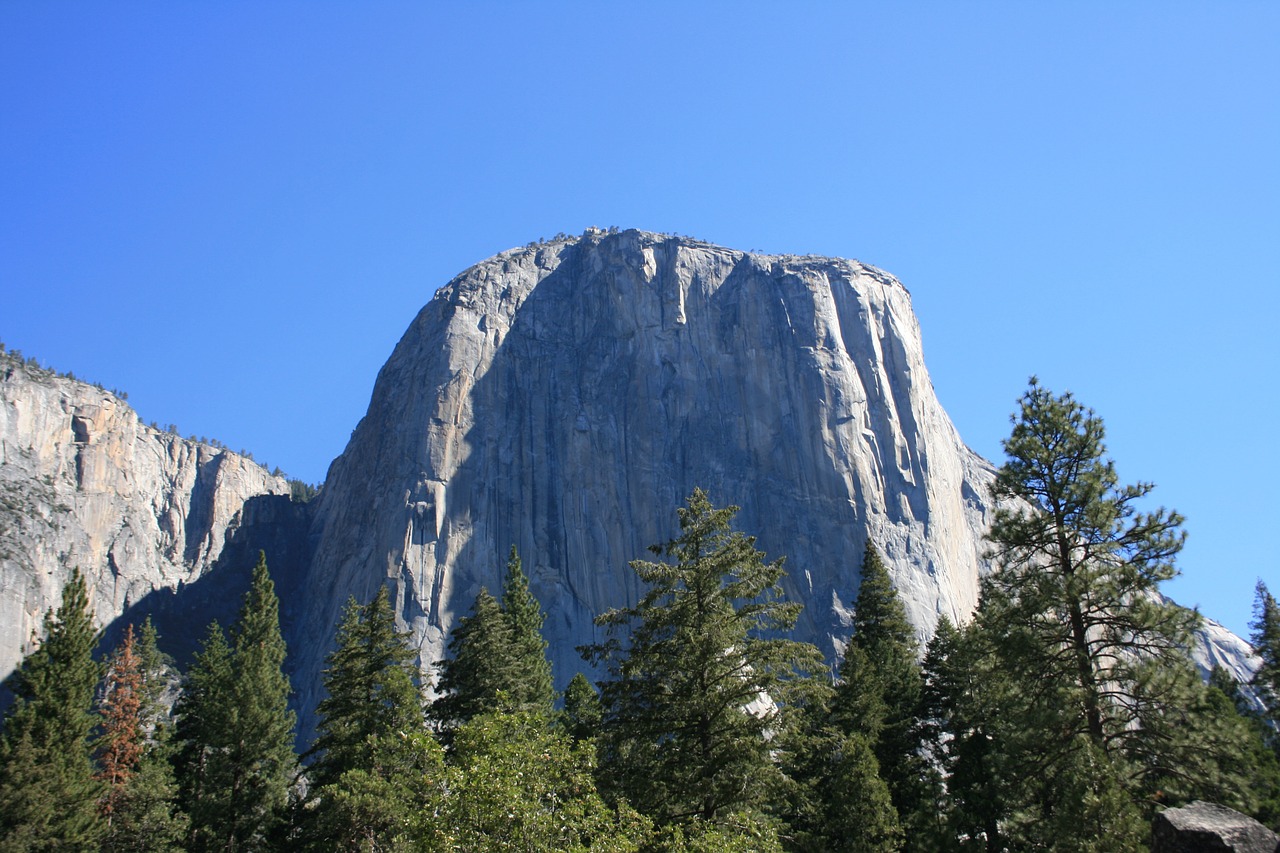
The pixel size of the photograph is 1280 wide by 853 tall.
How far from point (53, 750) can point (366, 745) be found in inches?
350

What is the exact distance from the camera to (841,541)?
3723 inches

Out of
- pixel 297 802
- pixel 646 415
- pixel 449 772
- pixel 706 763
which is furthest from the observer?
pixel 646 415

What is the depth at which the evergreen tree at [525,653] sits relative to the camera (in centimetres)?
3469

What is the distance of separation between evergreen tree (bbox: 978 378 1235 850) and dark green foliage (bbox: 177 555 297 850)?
25391 millimetres

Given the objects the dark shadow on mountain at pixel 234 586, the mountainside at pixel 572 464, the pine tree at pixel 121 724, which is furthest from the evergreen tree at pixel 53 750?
the dark shadow on mountain at pixel 234 586

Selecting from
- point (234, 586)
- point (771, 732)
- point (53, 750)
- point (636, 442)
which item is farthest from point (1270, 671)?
point (234, 586)

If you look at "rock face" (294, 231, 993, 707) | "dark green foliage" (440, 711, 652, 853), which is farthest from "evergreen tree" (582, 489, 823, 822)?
"rock face" (294, 231, 993, 707)

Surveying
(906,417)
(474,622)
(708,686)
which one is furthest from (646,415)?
(708,686)

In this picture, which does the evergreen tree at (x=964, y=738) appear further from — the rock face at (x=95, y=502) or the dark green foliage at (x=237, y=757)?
the rock face at (x=95, y=502)

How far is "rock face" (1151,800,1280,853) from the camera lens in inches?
537

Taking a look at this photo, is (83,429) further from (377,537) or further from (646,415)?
(646,415)

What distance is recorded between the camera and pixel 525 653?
132 feet

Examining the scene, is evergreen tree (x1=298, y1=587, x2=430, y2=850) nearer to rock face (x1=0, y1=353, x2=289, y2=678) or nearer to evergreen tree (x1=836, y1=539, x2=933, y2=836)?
evergreen tree (x1=836, y1=539, x2=933, y2=836)

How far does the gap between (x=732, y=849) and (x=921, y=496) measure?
85243 millimetres
